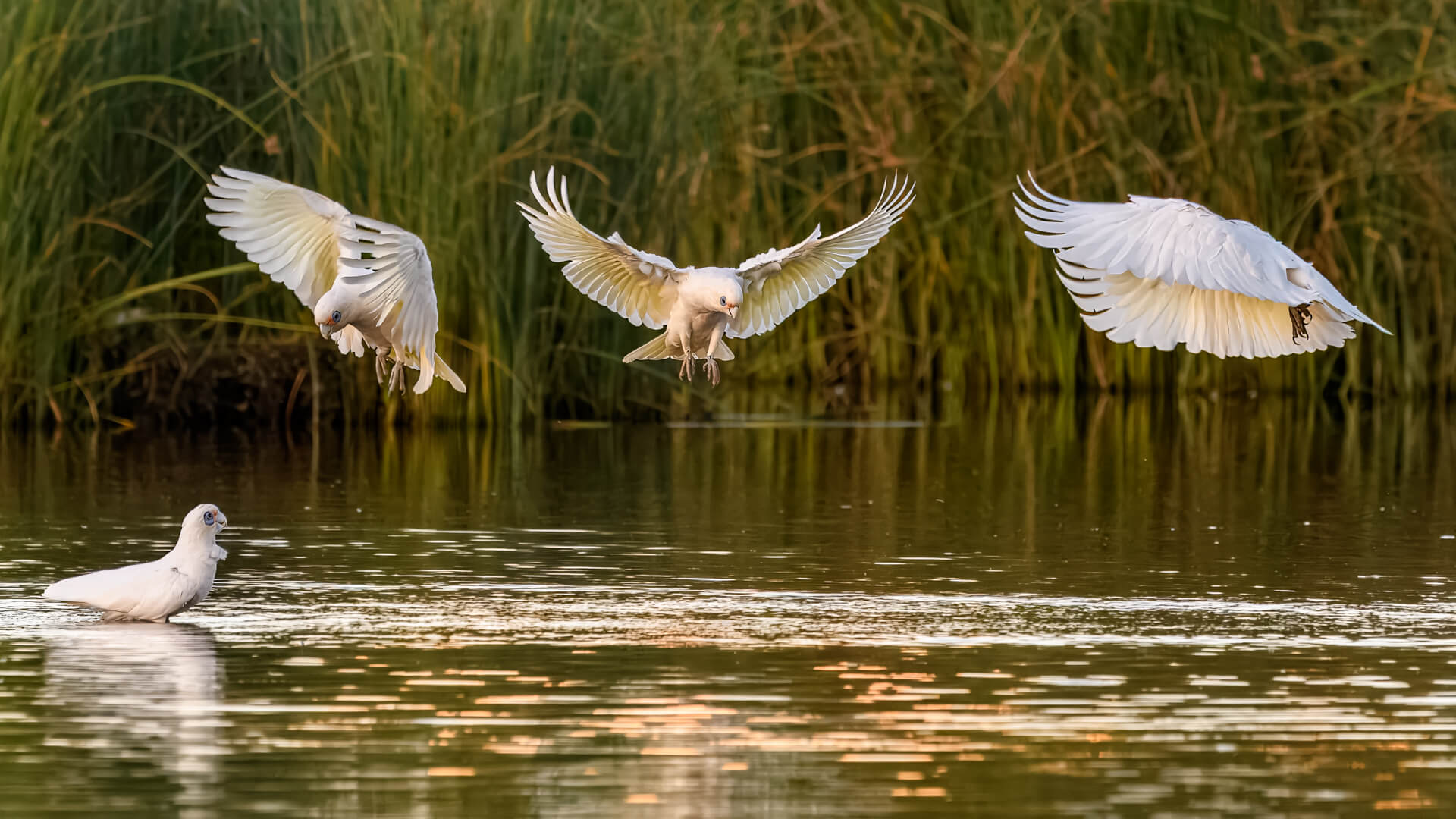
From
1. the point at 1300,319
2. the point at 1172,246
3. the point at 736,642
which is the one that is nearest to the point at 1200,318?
the point at 1300,319

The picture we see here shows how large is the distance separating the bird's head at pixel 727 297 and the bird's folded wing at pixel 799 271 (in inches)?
21.9

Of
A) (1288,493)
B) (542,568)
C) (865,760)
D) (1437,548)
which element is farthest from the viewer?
(1288,493)

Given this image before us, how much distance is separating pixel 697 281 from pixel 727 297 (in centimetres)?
21

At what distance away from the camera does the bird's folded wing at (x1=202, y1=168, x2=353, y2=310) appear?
11008 mm

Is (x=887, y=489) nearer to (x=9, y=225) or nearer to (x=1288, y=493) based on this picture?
(x=1288, y=493)

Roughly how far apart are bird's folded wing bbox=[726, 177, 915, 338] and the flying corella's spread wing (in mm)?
1692

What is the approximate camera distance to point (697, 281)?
10555 millimetres

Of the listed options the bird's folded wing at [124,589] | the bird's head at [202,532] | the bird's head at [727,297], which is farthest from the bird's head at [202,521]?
the bird's head at [727,297]

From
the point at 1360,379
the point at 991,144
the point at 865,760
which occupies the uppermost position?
the point at 991,144

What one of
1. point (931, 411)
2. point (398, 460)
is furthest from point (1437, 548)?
point (931, 411)

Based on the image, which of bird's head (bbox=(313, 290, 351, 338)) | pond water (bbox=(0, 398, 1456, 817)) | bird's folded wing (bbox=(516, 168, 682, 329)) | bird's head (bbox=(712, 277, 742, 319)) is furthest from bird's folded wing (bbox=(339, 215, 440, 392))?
bird's head (bbox=(712, 277, 742, 319))

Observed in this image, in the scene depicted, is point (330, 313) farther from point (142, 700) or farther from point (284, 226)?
point (142, 700)

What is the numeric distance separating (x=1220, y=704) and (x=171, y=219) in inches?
431

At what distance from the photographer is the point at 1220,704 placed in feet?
25.4
